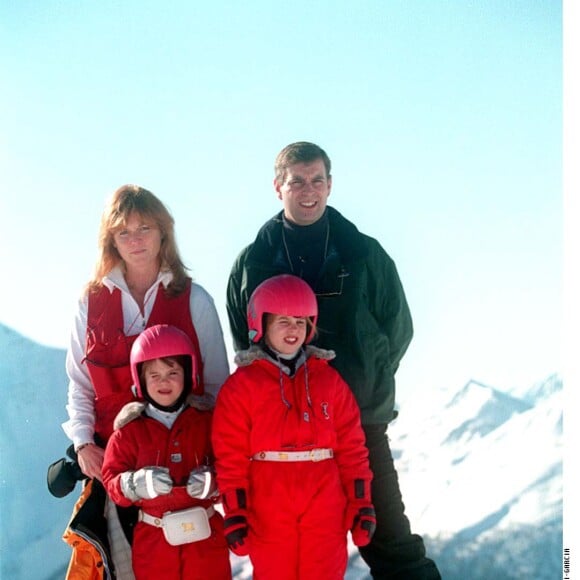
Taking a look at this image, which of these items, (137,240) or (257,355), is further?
(137,240)

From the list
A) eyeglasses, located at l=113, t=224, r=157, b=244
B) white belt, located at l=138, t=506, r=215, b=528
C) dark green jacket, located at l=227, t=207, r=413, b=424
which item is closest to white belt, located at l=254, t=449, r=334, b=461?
white belt, located at l=138, t=506, r=215, b=528

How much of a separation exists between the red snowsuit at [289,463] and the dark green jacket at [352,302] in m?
0.38

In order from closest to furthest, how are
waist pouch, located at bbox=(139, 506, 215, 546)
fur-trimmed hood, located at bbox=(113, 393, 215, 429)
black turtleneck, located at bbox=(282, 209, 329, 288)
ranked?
waist pouch, located at bbox=(139, 506, 215, 546) → fur-trimmed hood, located at bbox=(113, 393, 215, 429) → black turtleneck, located at bbox=(282, 209, 329, 288)

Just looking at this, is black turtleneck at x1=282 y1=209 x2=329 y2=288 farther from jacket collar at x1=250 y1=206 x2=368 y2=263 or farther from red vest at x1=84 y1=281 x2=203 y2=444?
red vest at x1=84 y1=281 x2=203 y2=444

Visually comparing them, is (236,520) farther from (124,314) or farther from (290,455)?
(124,314)

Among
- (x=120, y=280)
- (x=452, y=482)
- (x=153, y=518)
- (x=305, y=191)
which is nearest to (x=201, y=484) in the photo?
(x=153, y=518)

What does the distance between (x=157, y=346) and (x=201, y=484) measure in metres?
0.61

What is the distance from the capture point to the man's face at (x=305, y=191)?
3.60 m

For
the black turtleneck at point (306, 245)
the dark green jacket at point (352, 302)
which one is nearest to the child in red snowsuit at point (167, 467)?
the dark green jacket at point (352, 302)

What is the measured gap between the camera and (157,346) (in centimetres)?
309

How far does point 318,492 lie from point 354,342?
829mm

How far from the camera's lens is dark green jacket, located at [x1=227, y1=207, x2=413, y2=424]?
3553 mm

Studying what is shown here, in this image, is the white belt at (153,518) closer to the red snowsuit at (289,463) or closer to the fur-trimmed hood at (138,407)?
the red snowsuit at (289,463)

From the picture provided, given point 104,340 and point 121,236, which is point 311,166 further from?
point 104,340
